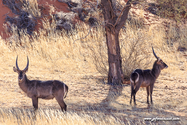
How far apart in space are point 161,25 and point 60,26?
662 cm

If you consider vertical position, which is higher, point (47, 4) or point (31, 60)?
point (47, 4)

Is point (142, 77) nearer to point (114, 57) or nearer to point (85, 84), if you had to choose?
point (114, 57)

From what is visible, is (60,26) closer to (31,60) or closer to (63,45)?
(63,45)

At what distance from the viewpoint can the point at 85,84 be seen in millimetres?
9859

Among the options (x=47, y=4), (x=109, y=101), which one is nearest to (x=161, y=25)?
(x=47, y=4)

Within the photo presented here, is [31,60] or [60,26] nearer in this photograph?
[31,60]

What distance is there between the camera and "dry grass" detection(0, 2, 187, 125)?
6523 millimetres

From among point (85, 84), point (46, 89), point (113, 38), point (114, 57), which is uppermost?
point (113, 38)

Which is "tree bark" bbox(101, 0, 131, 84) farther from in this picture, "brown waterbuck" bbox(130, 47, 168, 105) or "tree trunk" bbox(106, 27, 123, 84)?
"brown waterbuck" bbox(130, 47, 168, 105)

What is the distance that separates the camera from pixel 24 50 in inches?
541

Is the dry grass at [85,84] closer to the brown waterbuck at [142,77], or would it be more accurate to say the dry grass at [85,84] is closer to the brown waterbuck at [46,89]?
the brown waterbuck at [46,89]

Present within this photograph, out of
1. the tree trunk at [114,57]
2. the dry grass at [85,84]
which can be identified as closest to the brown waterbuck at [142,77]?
the dry grass at [85,84]

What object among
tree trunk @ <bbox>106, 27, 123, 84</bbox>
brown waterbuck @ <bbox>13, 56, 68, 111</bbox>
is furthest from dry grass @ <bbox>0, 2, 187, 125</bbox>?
tree trunk @ <bbox>106, 27, 123, 84</bbox>

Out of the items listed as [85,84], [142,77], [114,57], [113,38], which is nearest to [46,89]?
[142,77]
